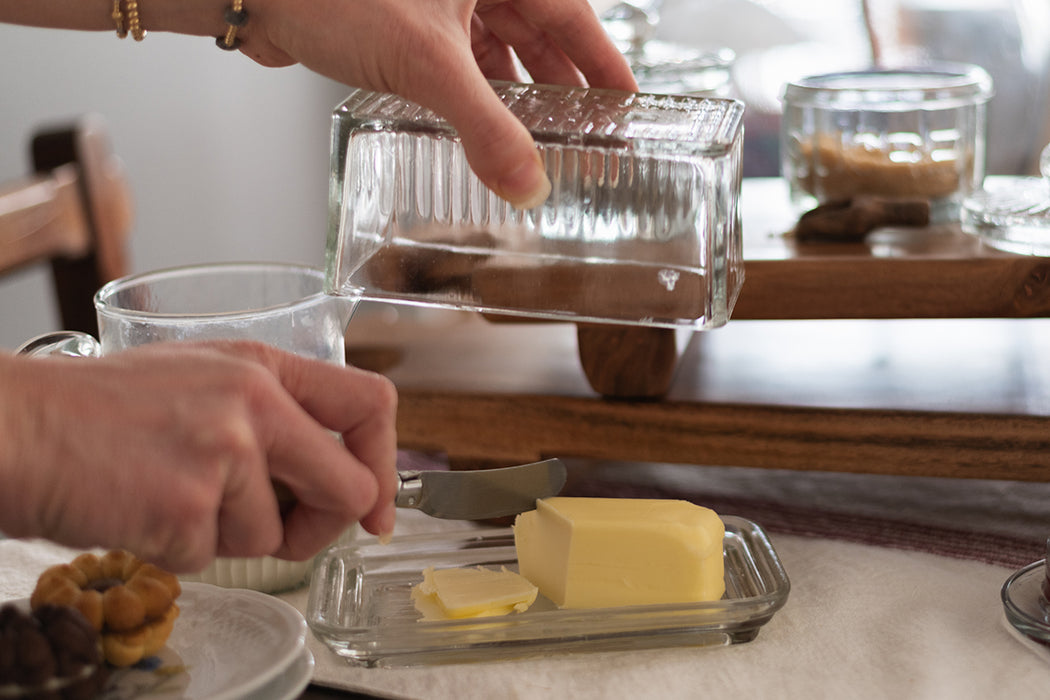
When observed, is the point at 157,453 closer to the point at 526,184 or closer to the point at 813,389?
the point at 526,184

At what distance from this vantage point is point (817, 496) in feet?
2.25

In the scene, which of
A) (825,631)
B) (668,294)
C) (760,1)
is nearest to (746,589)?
(825,631)

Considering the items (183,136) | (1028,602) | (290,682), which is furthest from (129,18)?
(183,136)

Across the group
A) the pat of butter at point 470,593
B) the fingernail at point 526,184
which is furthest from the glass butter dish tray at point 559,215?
the pat of butter at point 470,593

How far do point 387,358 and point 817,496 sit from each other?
29 centimetres

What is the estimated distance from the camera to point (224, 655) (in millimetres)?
435

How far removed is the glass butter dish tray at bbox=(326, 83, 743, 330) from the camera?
51cm

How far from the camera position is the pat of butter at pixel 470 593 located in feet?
1.59

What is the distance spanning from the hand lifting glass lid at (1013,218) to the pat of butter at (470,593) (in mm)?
325

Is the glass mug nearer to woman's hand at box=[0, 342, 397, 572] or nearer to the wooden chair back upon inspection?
woman's hand at box=[0, 342, 397, 572]

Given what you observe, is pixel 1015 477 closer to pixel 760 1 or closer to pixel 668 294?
pixel 668 294

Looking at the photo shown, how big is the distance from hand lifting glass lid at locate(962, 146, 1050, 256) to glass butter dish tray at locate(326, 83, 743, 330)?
0.52ft

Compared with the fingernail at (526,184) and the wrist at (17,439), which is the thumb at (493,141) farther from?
the wrist at (17,439)

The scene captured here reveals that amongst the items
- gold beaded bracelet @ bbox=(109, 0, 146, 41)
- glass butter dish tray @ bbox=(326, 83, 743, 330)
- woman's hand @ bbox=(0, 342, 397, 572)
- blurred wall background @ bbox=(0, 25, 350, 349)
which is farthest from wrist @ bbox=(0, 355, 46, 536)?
blurred wall background @ bbox=(0, 25, 350, 349)
